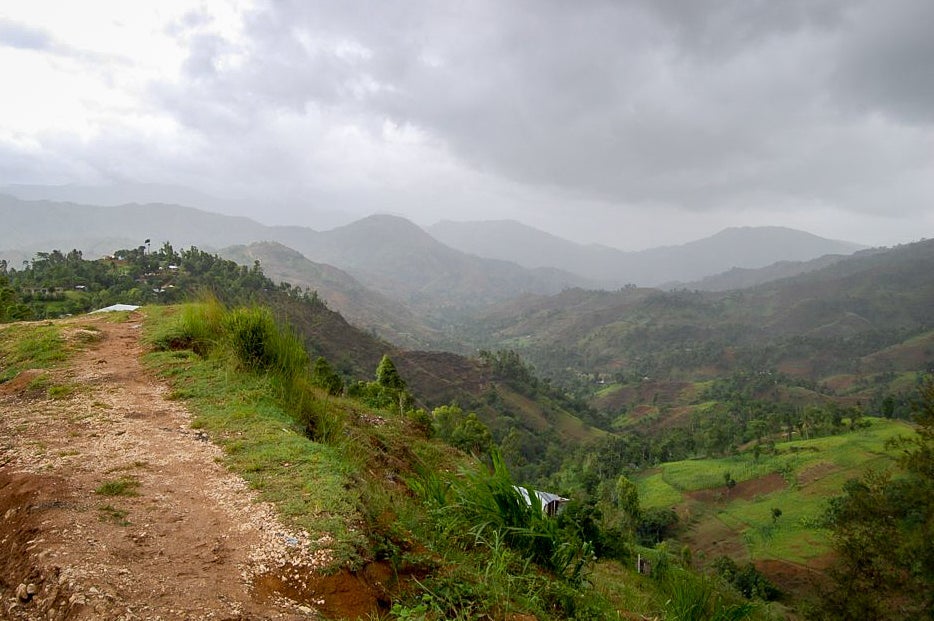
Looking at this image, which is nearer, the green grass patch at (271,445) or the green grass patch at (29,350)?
the green grass patch at (271,445)

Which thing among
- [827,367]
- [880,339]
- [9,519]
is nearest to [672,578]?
[9,519]

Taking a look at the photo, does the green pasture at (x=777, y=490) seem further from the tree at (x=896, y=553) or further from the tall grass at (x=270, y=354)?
the tall grass at (x=270, y=354)

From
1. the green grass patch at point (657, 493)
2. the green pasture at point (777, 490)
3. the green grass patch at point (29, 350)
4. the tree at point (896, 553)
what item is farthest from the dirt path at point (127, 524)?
the green grass patch at point (657, 493)

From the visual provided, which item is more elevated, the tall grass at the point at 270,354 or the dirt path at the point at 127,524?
the tall grass at the point at 270,354

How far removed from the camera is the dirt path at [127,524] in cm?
262

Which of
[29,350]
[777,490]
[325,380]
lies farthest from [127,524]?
[777,490]

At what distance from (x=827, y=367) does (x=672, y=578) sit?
147305 millimetres

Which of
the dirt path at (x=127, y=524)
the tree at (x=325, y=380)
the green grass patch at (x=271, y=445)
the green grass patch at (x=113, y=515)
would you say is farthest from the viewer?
the tree at (x=325, y=380)

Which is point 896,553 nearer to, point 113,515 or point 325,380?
point 325,380

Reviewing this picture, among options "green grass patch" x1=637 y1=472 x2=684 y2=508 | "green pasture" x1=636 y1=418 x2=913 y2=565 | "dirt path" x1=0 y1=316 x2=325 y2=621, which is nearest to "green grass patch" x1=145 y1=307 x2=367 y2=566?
"dirt path" x1=0 y1=316 x2=325 y2=621

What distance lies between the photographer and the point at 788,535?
4097 cm

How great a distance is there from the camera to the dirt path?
262 cm

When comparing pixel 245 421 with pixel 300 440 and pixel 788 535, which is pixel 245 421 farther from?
pixel 788 535

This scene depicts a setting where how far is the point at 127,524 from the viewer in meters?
3.36
